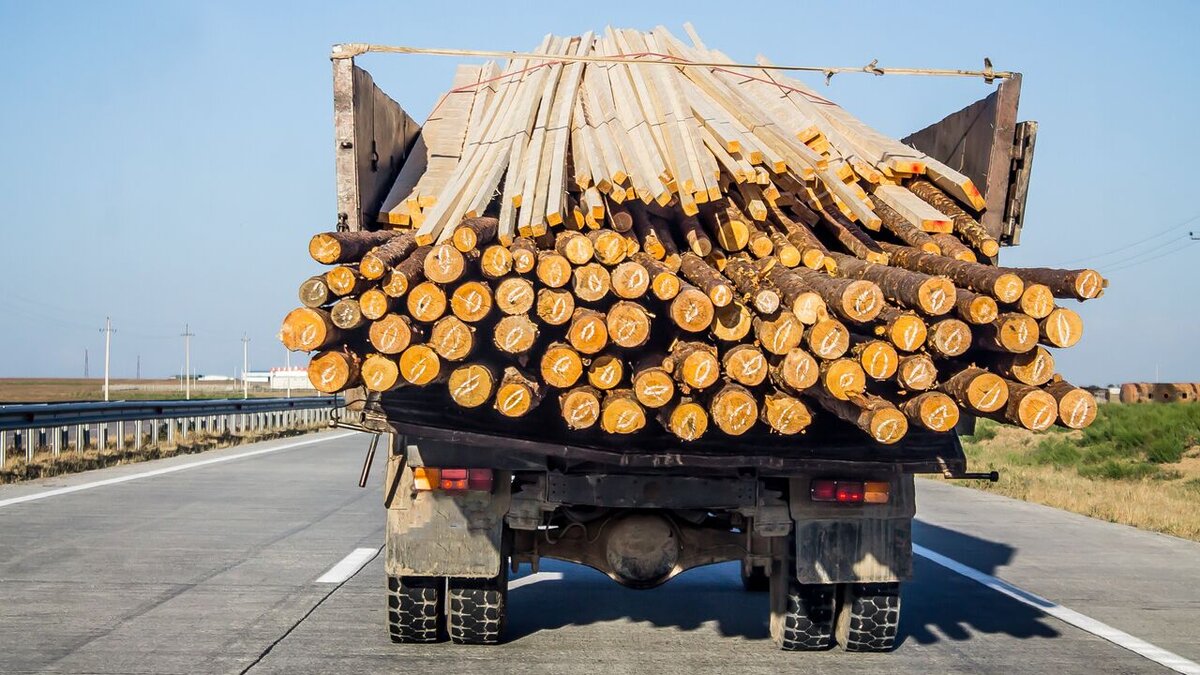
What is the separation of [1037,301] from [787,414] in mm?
1242

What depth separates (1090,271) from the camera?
593 centimetres

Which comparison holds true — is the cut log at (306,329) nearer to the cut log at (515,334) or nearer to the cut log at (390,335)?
the cut log at (390,335)

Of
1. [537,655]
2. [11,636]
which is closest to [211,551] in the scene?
[11,636]

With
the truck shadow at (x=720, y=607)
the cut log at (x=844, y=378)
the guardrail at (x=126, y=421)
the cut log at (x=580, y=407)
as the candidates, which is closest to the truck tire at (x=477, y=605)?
the truck shadow at (x=720, y=607)

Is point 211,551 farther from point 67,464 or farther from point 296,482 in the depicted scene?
point 67,464

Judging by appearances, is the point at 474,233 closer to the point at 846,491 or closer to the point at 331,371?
the point at 331,371

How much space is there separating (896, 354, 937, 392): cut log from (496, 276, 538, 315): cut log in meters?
1.74

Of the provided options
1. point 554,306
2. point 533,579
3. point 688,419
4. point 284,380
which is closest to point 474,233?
point 554,306

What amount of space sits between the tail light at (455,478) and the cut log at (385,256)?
1506 mm

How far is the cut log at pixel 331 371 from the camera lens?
571 cm

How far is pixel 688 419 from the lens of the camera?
6051mm

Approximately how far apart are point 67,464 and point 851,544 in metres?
16.1

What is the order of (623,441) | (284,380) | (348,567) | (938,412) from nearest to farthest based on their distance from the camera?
(938,412), (623,441), (348,567), (284,380)

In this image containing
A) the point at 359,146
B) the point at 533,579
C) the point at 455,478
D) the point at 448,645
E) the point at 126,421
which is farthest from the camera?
the point at 126,421
